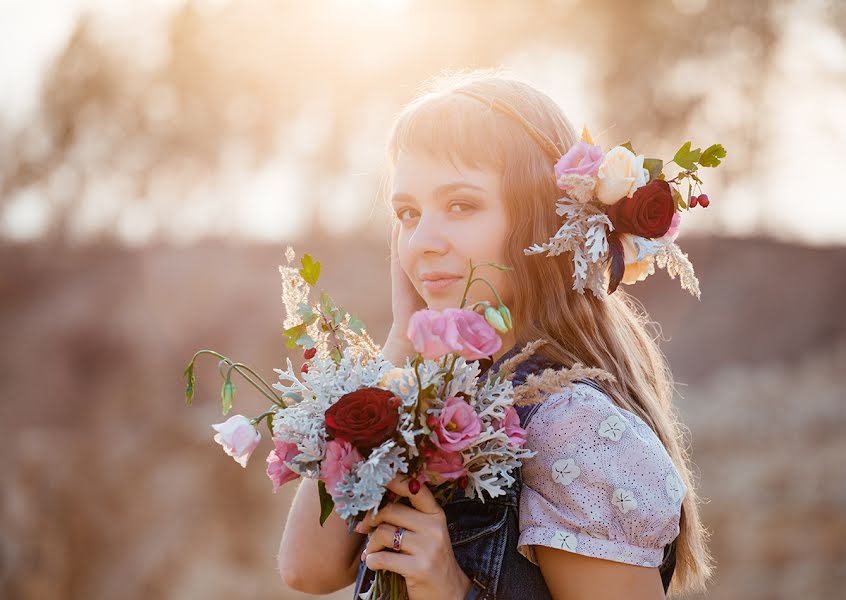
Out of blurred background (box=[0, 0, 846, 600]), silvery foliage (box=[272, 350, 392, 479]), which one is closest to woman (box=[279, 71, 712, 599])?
silvery foliage (box=[272, 350, 392, 479])

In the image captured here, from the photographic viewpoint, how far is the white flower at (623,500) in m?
2.10

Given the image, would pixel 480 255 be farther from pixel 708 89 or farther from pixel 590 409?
pixel 708 89

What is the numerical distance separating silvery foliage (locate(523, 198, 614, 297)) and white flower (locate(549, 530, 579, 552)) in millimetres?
607

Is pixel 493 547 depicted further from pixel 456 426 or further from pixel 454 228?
pixel 454 228

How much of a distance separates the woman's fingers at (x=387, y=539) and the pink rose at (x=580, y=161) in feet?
3.07

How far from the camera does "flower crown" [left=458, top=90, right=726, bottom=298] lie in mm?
2344

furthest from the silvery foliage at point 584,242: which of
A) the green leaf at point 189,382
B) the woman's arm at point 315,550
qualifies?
the woman's arm at point 315,550

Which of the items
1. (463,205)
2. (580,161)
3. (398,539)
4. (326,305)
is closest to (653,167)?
(580,161)

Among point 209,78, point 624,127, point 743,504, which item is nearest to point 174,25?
point 209,78

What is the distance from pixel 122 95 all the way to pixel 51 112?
1224 mm

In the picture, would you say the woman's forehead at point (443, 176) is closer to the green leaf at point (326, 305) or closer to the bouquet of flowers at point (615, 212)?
the bouquet of flowers at point (615, 212)

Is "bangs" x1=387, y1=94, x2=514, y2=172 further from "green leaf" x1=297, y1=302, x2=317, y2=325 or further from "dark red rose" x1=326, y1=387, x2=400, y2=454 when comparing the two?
"dark red rose" x1=326, y1=387, x2=400, y2=454

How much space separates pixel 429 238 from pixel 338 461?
2.27 ft

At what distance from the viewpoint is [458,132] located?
244 cm
